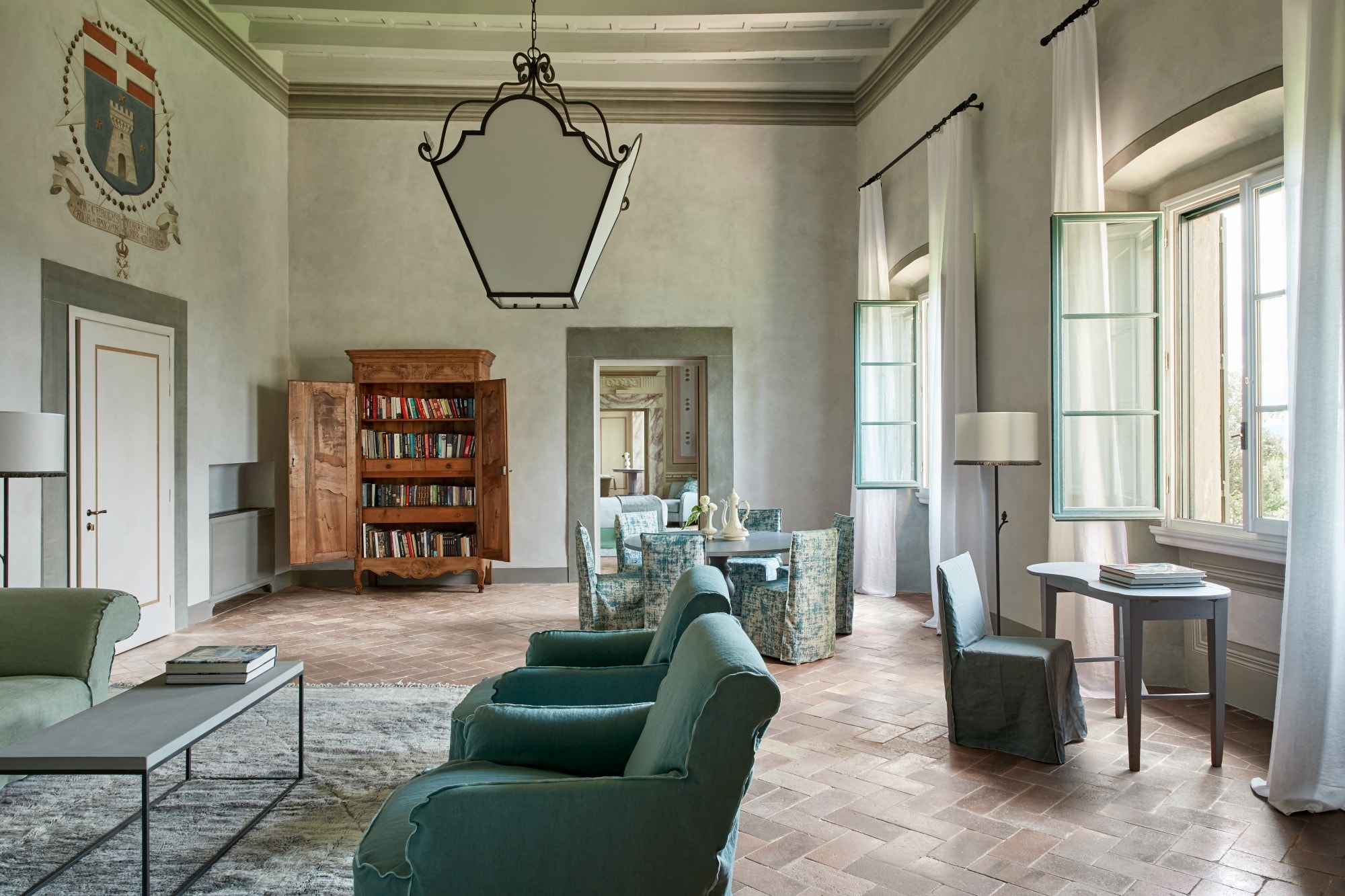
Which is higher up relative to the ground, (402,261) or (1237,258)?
(402,261)

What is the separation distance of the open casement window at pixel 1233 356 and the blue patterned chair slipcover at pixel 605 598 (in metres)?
3.14

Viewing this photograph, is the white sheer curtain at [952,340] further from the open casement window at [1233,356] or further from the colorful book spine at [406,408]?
the colorful book spine at [406,408]

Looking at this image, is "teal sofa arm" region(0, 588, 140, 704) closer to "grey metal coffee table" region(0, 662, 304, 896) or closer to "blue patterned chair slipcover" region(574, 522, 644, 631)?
"grey metal coffee table" region(0, 662, 304, 896)

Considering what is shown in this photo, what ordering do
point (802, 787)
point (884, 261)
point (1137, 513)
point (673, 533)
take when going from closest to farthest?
1. point (802, 787)
2. point (1137, 513)
3. point (673, 533)
4. point (884, 261)

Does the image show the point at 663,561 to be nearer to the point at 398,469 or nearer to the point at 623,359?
the point at 623,359

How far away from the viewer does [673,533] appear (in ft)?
17.8

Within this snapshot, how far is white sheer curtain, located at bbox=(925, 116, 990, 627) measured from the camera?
593 centimetres

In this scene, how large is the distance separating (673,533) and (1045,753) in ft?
8.27

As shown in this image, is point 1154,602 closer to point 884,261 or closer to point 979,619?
point 979,619

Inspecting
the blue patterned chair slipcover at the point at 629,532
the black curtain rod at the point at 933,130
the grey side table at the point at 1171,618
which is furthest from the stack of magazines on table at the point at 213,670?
the black curtain rod at the point at 933,130

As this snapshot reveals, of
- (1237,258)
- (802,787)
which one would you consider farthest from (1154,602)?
(1237,258)

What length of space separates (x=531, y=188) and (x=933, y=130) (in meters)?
5.17

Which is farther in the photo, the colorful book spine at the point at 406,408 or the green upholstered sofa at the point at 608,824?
the colorful book spine at the point at 406,408

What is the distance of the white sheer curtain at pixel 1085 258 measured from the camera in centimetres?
452
